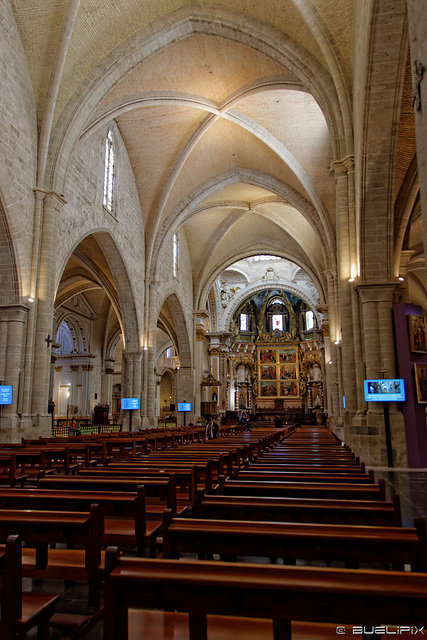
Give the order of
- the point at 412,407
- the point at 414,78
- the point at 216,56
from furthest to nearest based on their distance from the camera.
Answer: the point at 216,56
the point at 412,407
the point at 414,78

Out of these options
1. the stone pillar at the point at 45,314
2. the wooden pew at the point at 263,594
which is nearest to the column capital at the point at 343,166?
the stone pillar at the point at 45,314

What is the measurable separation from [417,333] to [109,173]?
13.4m

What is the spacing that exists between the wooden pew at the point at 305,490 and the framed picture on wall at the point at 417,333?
25.6 ft

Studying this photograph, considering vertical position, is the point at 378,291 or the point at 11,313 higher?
the point at 378,291

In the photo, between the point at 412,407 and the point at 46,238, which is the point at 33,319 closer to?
the point at 46,238

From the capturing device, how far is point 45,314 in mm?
13445

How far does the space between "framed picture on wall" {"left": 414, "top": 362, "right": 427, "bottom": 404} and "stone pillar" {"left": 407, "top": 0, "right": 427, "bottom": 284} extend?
8510 millimetres

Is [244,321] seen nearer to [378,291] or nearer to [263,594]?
[378,291]

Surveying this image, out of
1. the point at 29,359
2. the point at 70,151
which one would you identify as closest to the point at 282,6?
the point at 70,151

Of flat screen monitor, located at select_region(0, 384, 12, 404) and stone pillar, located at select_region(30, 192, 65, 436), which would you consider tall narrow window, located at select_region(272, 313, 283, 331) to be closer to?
stone pillar, located at select_region(30, 192, 65, 436)

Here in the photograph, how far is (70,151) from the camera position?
14531mm

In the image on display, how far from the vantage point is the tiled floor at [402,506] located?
2727mm

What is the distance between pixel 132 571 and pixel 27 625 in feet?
1.98

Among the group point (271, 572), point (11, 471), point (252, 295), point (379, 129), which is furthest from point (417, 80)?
point (252, 295)
